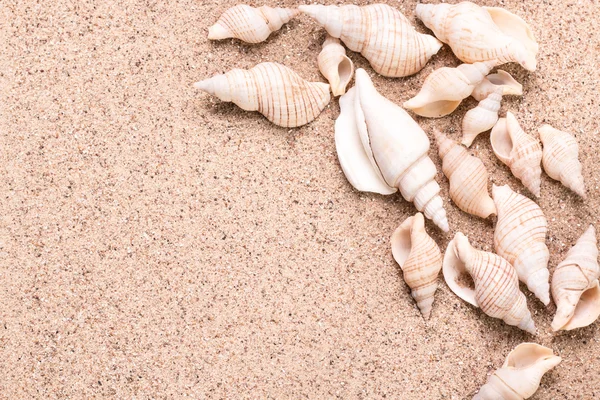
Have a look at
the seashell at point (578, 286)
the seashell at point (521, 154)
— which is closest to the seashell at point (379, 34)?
the seashell at point (521, 154)

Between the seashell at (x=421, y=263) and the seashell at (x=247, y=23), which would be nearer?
the seashell at (x=421, y=263)

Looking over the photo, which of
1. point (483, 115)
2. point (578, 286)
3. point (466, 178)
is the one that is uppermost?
point (483, 115)

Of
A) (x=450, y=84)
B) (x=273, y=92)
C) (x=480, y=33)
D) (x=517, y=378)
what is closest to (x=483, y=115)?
(x=450, y=84)

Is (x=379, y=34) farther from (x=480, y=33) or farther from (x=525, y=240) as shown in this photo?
(x=525, y=240)

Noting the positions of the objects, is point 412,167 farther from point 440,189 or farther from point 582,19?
point 582,19

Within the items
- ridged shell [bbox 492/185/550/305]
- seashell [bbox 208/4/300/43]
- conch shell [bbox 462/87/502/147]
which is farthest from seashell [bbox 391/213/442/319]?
seashell [bbox 208/4/300/43]

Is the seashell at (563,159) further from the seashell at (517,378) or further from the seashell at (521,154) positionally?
the seashell at (517,378)
